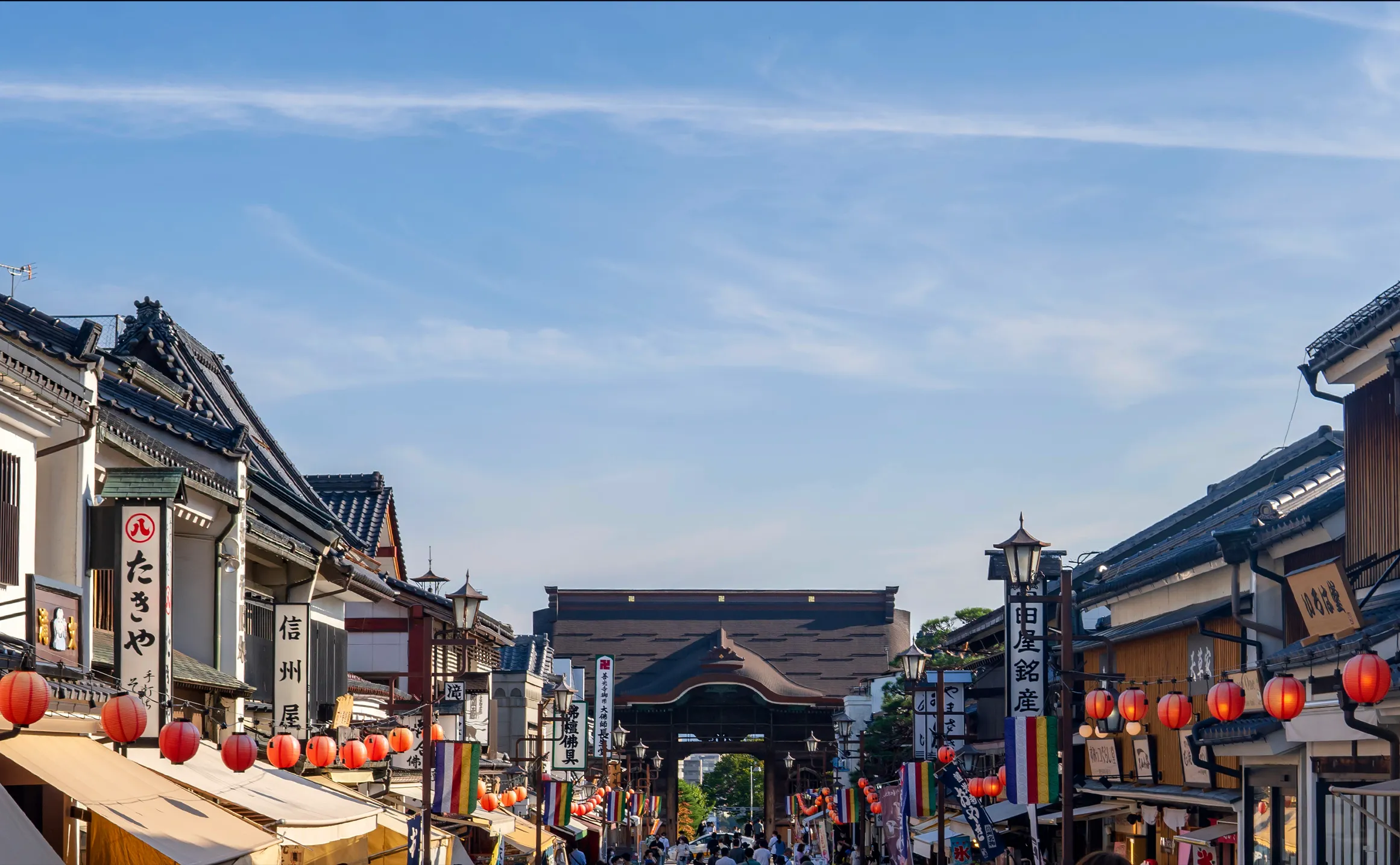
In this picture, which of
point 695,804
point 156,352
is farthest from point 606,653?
point 156,352

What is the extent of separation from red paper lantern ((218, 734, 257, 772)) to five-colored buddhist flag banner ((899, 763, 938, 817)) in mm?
18765

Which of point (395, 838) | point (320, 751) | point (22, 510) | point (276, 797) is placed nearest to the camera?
point (22, 510)

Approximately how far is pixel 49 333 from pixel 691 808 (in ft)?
326

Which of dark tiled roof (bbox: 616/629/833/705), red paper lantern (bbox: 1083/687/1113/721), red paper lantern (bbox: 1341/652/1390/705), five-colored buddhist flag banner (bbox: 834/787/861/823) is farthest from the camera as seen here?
dark tiled roof (bbox: 616/629/833/705)

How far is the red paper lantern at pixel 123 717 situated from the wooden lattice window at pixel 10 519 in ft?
4.92

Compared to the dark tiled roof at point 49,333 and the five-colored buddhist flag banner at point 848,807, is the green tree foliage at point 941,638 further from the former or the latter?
the dark tiled roof at point 49,333

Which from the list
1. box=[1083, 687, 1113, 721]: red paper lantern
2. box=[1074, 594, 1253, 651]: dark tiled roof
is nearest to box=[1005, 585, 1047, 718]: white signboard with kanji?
box=[1074, 594, 1253, 651]: dark tiled roof

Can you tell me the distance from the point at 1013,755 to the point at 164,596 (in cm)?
1293

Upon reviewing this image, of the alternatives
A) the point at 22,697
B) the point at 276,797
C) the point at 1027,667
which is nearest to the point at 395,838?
the point at 276,797

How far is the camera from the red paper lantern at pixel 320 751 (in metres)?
21.2

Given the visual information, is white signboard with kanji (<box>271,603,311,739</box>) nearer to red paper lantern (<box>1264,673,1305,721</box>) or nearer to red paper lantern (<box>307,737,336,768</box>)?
red paper lantern (<box>307,737,336,768</box>)

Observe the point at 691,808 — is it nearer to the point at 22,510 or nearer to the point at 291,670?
the point at 291,670

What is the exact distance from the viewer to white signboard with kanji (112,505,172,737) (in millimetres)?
15203

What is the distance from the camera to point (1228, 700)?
53.1ft
